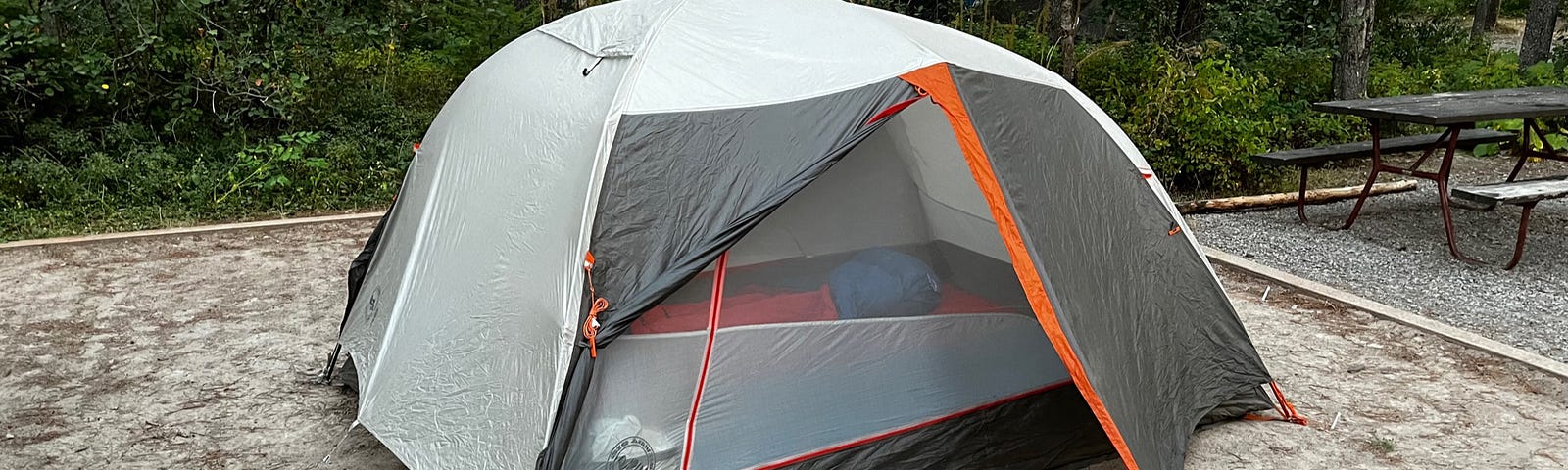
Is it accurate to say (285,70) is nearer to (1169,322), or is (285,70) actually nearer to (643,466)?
(643,466)

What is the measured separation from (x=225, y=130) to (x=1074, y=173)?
20.0 ft

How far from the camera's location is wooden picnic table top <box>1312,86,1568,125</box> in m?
5.56

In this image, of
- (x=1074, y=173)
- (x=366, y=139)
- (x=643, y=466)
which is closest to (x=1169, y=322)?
(x=1074, y=173)

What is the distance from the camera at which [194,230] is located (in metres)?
6.27

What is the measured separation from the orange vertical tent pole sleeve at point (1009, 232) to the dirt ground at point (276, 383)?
60 cm

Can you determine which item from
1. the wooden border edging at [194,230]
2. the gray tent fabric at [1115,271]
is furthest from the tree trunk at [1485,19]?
the wooden border edging at [194,230]

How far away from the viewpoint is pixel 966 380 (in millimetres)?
3361

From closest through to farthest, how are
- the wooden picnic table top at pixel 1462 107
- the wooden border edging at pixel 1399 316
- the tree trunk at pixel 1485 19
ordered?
the wooden border edging at pixel 1399 316
the wooden picnic table top at pixel 1462 107
the tree trunk at pixel 1485 19

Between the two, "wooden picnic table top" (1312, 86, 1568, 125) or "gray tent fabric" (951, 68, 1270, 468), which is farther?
"wooden picnic table top" (1312, 86, 1568, 125)

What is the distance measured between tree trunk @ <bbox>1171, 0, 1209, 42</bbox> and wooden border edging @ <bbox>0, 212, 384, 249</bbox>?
6.18 meters

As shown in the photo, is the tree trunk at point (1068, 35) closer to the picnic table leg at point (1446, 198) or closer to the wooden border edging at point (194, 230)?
the picnic table leg at point (1446, 198)

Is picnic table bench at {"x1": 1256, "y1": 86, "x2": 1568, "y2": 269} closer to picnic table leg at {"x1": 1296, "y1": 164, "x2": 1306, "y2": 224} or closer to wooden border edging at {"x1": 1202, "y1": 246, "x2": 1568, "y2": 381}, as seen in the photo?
picnic table leg at {"x1": 1296, "y1": 164, "x2": 1306, "y2": 224}

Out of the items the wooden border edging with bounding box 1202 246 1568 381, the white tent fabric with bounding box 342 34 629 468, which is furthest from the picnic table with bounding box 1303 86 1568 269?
the white tent fabric with bounding box 342 34 629 468

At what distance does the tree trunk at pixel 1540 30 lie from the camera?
33.0 ft
